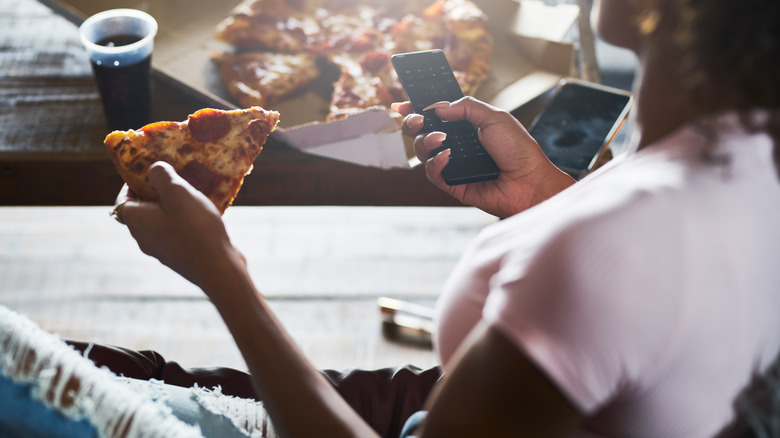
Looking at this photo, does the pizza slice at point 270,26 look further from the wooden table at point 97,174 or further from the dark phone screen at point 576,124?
the dark phone screen at point 576,124

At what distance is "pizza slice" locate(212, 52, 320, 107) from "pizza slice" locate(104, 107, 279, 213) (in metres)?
0.44

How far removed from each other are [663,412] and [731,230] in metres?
0.17

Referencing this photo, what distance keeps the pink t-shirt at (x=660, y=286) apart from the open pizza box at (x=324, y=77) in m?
0.74

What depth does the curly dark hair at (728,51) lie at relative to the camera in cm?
53

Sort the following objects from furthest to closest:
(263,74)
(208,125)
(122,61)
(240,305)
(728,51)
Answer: (263,74) < (122,61) < (208,125) < (240,305) < (728,51)

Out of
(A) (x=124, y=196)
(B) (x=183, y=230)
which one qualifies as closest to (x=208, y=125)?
(A) (x=124, y=196)

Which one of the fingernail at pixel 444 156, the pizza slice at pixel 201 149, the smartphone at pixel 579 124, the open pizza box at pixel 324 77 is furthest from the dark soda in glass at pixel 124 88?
the smartphone at pixel 579 124

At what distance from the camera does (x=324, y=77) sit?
1.65 metres

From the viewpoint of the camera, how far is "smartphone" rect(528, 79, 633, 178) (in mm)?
1244

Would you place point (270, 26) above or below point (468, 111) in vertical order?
below

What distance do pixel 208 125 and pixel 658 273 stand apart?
731 mm

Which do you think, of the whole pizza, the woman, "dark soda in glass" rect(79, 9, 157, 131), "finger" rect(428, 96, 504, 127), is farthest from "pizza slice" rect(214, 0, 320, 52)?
the woman

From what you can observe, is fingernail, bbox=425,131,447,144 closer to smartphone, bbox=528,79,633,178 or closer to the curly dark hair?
smartphone, bbox=528,79,633,178

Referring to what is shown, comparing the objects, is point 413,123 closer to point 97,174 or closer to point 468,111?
point 468,111
